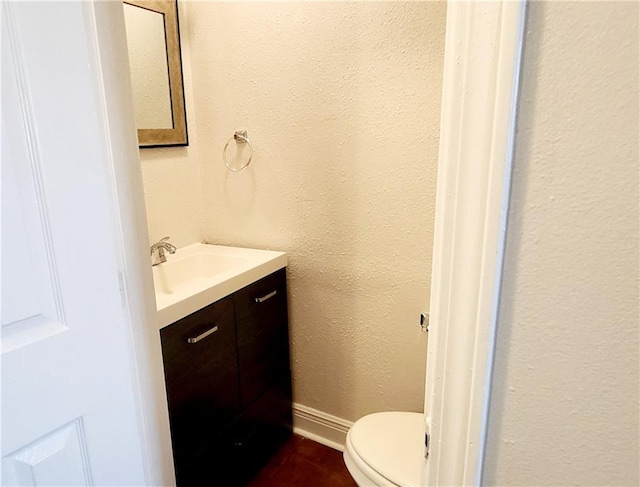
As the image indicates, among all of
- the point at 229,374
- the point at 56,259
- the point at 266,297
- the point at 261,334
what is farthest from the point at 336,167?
the point at 56,259

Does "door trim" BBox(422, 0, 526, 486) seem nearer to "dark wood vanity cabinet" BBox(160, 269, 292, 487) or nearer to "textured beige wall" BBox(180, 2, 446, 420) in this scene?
"dark wood vanity cabinet" BBox(160, 269, 292, 487)

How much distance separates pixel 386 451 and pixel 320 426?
0.72 m

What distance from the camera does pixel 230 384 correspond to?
62.5 inches

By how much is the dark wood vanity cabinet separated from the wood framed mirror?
75 centimetres

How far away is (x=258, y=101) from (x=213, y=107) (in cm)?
23

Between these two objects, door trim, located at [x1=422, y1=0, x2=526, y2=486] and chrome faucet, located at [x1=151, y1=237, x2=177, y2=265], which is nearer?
door trim, located at [x1=422, y1=0, x2=526, y2=486]

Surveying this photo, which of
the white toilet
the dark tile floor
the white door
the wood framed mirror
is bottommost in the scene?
the dark tile floor

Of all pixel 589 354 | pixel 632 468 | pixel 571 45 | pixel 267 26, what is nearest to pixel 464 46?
pixel 571 45

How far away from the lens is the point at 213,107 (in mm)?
1871

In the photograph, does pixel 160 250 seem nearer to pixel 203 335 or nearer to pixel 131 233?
pixel 203 335

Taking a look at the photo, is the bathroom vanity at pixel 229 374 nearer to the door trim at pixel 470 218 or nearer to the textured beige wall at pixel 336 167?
the textured beige wall at pixel 336 167

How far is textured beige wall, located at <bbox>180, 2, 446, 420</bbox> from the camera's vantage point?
1517 mm

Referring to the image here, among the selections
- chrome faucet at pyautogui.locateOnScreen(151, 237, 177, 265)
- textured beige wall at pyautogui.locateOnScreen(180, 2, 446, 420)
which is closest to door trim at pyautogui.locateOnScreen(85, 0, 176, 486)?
chrome faucet at pyautogui.locateOnScreen(151, 237, 177, 265)

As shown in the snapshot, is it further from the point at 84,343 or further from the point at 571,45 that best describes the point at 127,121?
the point at 571,45
